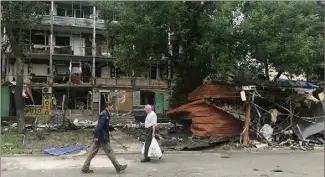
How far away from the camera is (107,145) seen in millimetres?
9812

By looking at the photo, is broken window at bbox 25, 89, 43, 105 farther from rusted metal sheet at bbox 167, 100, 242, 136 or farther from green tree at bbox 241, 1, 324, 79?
green tree at bbox 241, 1, 324, 79

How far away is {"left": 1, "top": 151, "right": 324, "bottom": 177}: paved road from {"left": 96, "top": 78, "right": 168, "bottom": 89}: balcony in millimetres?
30842

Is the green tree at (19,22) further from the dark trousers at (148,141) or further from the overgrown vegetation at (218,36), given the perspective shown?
the dark trousers at (148,141)

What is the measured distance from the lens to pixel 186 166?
1085 cm

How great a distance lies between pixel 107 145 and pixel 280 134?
28.7 feet

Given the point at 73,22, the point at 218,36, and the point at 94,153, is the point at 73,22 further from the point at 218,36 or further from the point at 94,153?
the point at 94,153

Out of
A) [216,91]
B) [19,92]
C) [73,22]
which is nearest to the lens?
[216,91]

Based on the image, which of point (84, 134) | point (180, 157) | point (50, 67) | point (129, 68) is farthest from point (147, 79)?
point (180, 157)

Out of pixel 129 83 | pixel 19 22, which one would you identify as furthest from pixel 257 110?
pixel 129 83

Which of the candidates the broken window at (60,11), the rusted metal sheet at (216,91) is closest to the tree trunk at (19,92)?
the rusted metal sheet at (216,91)

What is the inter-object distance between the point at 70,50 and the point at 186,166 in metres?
34.6

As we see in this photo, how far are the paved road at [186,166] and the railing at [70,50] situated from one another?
105 ft

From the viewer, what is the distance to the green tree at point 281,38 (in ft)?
53.1

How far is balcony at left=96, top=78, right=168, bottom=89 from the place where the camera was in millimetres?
43219
